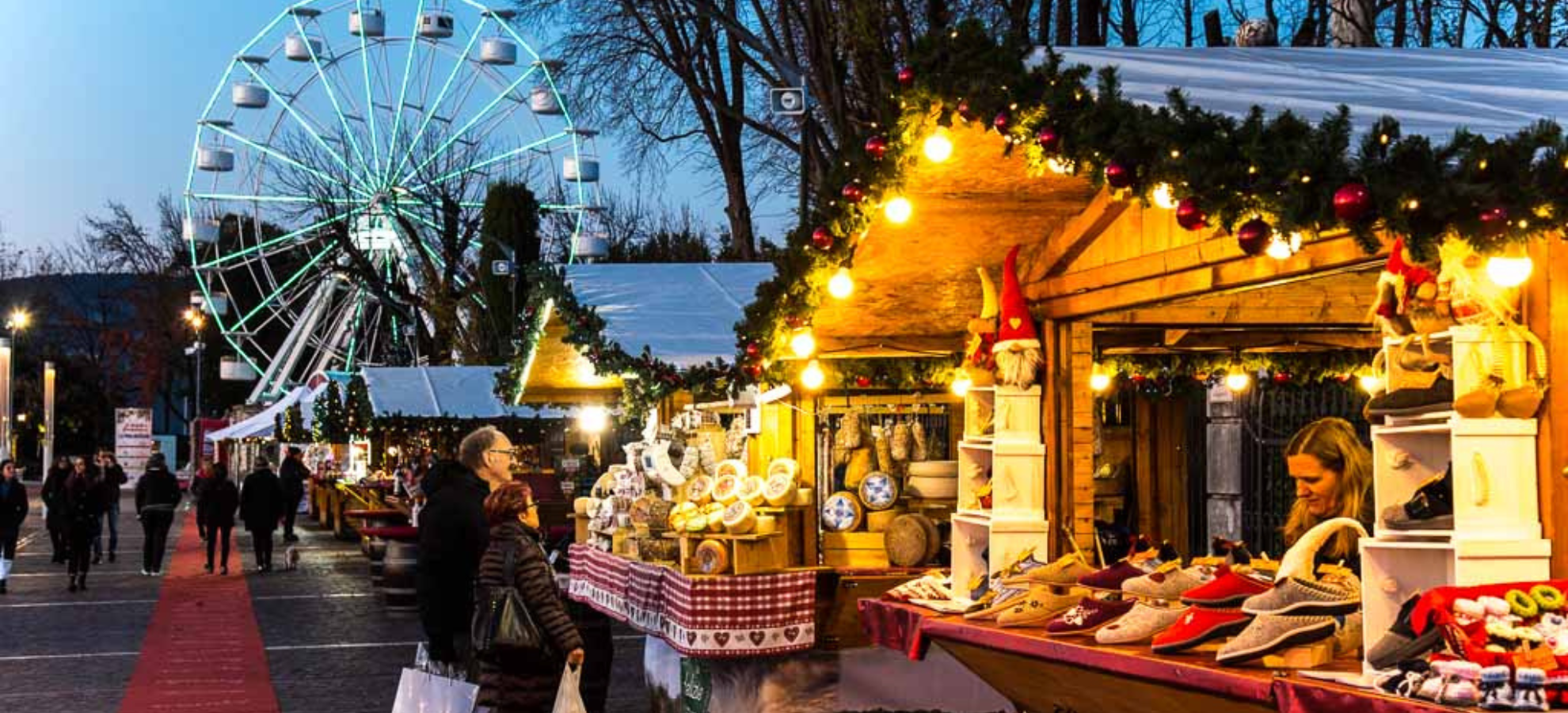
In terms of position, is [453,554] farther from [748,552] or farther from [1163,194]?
[1163,194]

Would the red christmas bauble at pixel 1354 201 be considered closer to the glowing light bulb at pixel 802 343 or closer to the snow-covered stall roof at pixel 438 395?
the glowing light bulb at pixel 802 343

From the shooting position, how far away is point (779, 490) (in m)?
10.3

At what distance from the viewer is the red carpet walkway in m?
12.2


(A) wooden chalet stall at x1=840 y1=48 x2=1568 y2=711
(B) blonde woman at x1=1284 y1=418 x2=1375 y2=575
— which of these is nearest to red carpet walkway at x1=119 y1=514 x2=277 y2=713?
(A) wooden chalet stall at x1=840 y1=48 x2=1568 y2=711

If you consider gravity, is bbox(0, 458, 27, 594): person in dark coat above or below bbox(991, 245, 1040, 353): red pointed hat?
below

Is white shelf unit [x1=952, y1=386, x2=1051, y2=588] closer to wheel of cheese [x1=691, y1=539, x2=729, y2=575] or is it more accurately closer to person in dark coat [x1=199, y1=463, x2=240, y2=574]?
wheel of cheese [x1=691, y1=539, x2=729, y2=575]

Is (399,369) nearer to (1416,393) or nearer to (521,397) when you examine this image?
(521,397)

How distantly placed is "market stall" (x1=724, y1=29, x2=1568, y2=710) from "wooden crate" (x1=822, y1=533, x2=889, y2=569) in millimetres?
153

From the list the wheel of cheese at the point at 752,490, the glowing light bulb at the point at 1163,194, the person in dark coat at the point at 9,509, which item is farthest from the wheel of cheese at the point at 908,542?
the person in dark coat at the point at 9,509

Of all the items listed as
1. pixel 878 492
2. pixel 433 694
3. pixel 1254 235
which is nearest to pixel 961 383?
pixel 878 492

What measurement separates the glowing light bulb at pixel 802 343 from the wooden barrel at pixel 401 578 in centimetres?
968

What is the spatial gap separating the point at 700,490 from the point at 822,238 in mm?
2633

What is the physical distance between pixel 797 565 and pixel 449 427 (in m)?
21.0

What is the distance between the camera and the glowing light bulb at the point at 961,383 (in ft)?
31.0
